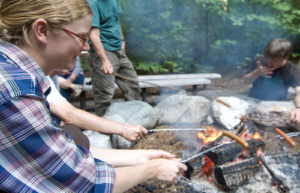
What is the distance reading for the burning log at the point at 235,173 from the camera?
238cm

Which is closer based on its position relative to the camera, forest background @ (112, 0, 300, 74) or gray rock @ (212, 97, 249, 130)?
gray rock @ (212, 97, 249, 130)

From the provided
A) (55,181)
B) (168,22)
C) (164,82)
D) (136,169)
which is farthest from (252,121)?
(168,22)

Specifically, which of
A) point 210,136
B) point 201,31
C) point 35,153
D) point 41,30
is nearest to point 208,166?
point 210,136

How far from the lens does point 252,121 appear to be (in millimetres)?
3910

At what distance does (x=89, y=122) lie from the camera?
250cm

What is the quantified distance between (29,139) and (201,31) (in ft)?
29.5

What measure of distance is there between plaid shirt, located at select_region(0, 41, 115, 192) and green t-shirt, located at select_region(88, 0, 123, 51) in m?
2.66

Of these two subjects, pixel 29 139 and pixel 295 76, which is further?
pixel 295 76

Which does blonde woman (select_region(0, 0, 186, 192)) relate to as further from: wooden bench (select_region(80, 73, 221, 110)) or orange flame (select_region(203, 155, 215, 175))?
wooden bench (select_region(80, 73, 221, 110))

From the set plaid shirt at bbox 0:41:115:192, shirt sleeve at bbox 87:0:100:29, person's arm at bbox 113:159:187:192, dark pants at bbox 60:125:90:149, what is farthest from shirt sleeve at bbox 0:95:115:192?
shirt sleeve at bbox 87:0:100:29

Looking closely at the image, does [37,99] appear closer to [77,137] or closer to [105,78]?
[77,137]

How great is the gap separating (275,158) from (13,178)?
2790mm

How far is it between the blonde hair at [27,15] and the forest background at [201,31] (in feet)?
21.4

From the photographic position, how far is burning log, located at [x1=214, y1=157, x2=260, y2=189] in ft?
7.81
